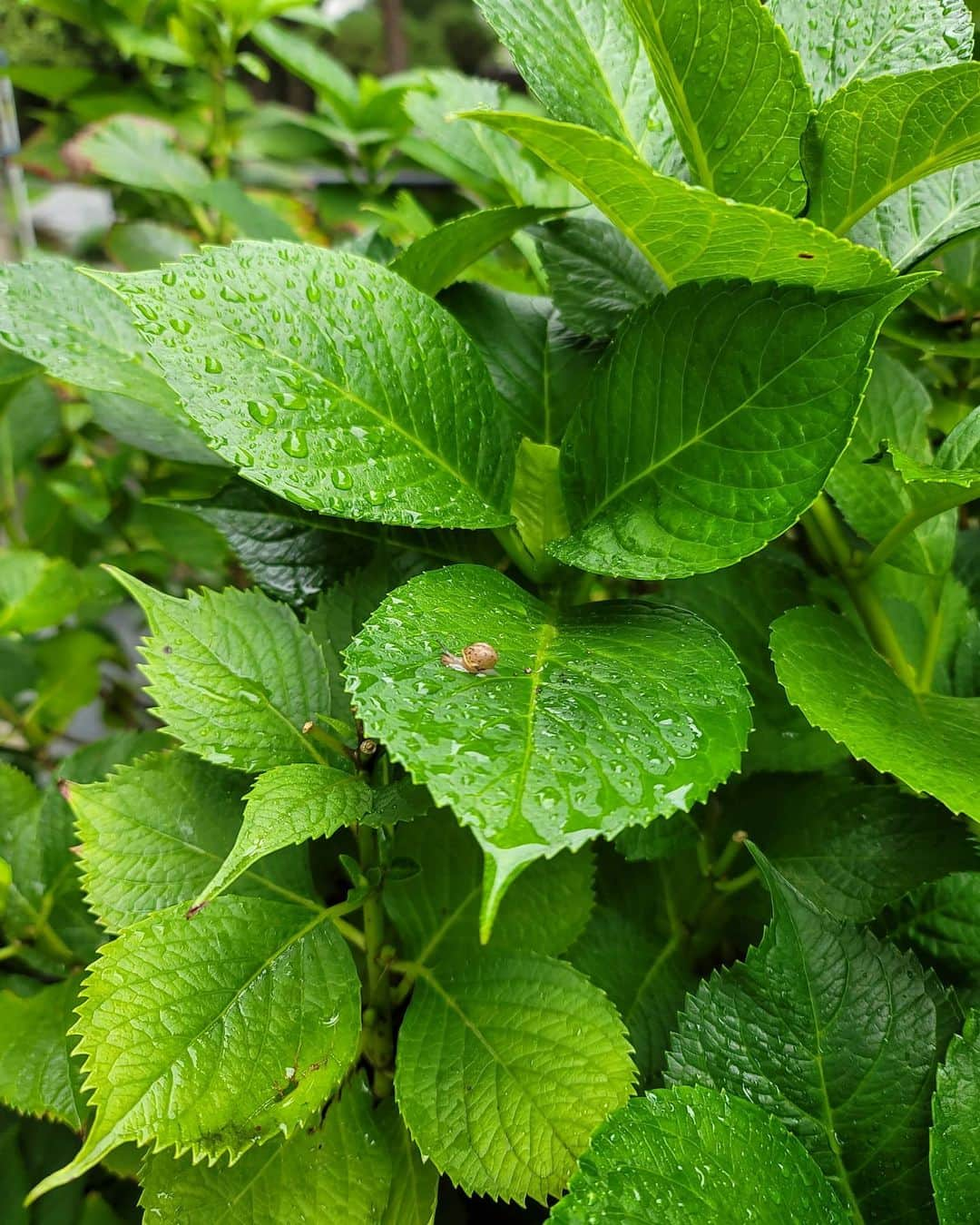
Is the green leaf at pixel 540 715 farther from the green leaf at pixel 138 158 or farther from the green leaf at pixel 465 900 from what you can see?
the green leaf at pixel 138 158

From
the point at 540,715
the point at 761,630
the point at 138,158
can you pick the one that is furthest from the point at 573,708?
the point at 138,158

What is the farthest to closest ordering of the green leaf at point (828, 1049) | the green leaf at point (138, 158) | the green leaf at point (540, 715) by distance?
1. the green leaf at point (138, 158)
2. the green leaf at point (828, 1049)
3. the green leaf at point (540, 715)

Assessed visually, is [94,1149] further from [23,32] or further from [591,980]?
[23,32]

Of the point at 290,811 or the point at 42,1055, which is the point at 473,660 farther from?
the point at 42,1055

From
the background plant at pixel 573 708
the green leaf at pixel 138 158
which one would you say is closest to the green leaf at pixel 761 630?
the background plant at pixel 573 708

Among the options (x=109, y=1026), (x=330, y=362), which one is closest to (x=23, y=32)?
(x=330, y=362)

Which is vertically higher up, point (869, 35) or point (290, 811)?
point (869, 35)
